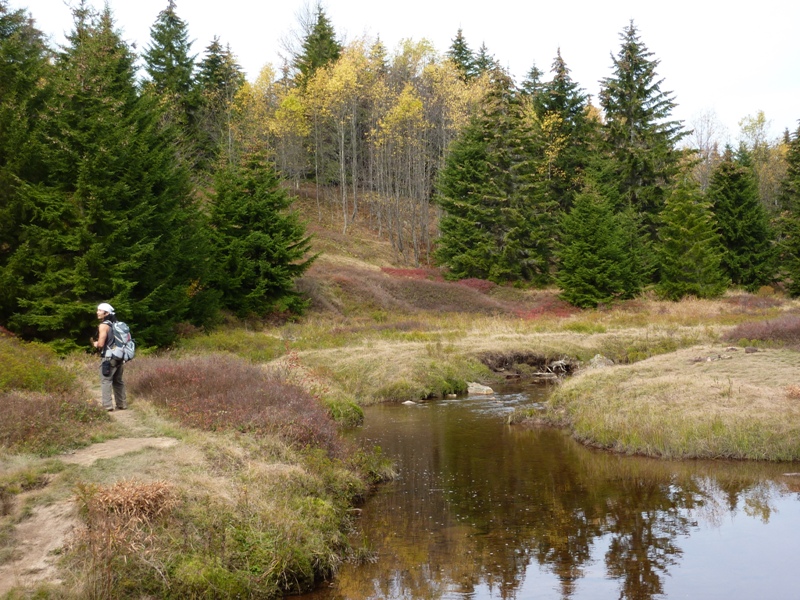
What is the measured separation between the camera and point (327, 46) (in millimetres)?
74000

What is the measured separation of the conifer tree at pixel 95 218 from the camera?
21766 mm

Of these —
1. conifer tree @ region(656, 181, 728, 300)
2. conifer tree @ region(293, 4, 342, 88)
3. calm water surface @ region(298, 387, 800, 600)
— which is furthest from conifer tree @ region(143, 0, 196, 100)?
calm water surface @ region(298, 387, 800, 600)

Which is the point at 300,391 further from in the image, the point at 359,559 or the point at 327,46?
the point at 327,46

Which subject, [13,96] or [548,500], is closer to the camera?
[548,500]

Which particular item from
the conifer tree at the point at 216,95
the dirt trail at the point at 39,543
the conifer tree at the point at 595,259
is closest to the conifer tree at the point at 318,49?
the conifer tree at the point at 216,95

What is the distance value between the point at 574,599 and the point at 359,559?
2.90 metres

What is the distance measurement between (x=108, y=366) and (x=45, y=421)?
2.36 metres

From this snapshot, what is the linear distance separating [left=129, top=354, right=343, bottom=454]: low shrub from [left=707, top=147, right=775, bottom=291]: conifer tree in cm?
4350

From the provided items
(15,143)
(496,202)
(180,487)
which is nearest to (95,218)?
(15,143)

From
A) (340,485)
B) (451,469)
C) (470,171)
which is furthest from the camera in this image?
(470,171)

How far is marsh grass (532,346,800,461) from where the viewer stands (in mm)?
13938

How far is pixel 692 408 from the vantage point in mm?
15531

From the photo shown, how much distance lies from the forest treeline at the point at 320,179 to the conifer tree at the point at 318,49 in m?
0.29

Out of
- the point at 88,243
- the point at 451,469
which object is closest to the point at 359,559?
the point at 451,469
